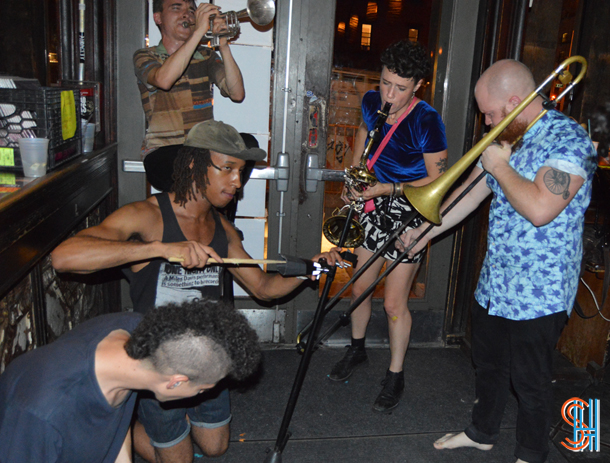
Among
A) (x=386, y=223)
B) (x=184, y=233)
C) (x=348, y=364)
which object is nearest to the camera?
(x=184, y=233)

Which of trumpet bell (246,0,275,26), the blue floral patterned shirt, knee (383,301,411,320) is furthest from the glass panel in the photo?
the blue floral patterned shirt

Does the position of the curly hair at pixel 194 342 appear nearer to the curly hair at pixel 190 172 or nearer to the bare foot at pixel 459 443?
the curly hair at pixel 190 172

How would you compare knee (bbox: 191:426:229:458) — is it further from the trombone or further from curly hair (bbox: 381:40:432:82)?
curly hair (bbox: 381:40:432:82)

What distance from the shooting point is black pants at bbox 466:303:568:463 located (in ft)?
7.88

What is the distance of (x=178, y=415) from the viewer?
8.23 ft

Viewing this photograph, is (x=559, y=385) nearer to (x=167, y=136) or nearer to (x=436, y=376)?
(x=436, y=376)

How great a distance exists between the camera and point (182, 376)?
1.53 m

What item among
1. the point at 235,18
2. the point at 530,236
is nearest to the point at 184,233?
the point at 235,18

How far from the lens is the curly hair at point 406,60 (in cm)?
289

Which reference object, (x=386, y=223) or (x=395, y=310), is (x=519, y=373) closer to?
(x=395, y=310)

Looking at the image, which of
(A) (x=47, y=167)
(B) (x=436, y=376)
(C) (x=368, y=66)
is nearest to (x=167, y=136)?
(A) (x=47, y=167)

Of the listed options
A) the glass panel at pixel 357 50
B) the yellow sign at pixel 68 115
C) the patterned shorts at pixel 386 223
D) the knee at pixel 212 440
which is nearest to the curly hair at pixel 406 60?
the patterned shorts at pixel 386 223

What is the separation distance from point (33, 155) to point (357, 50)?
2.47 m

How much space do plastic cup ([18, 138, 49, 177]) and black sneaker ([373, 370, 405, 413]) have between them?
2385mm
